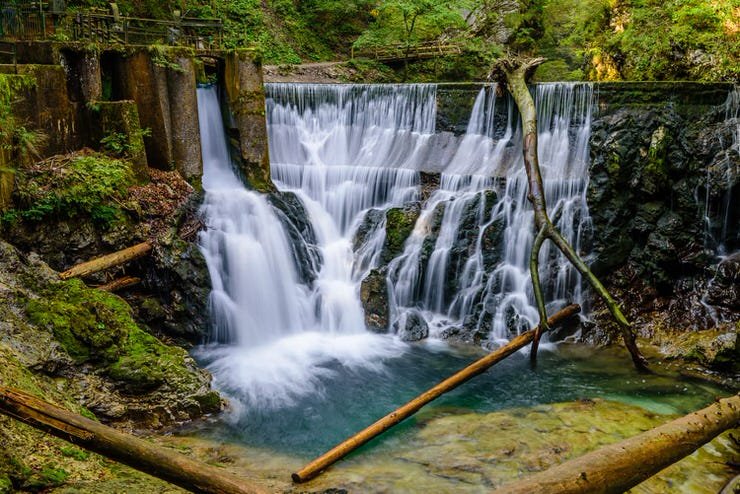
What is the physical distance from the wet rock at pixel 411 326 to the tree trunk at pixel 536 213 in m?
2.36

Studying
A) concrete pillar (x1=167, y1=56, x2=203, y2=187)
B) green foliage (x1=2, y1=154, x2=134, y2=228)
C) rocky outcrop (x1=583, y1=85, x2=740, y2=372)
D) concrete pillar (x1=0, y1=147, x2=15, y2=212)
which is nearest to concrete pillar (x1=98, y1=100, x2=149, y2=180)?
green foliage (x1=2, y1=154, x2=134, y2=228)

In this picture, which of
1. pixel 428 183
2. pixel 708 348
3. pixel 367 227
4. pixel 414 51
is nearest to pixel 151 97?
pixel 367 227

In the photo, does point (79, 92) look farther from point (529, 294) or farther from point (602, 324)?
point (602, 324)

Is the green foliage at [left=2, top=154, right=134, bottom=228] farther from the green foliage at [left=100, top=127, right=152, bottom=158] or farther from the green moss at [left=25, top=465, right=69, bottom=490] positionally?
the green moss at [left=25, top=465, right=69, bottom=490]

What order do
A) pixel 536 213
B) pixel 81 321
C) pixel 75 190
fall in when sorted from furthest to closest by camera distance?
pixel 536 213
pixel 75 190
pixel 81 321

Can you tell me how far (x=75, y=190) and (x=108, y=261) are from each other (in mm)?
1322

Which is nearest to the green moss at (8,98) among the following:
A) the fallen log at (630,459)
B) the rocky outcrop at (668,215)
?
the fallen log at (630,459)

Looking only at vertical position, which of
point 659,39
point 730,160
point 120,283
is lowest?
point 120,283

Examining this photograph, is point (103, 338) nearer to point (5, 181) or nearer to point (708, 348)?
point (5, 181)

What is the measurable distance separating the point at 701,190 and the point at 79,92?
11.9 m

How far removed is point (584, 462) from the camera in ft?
12.8

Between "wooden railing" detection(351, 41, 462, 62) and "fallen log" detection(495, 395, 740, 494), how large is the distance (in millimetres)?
20675

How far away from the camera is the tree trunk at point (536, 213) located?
28.1ft

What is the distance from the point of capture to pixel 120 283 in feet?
30.7
